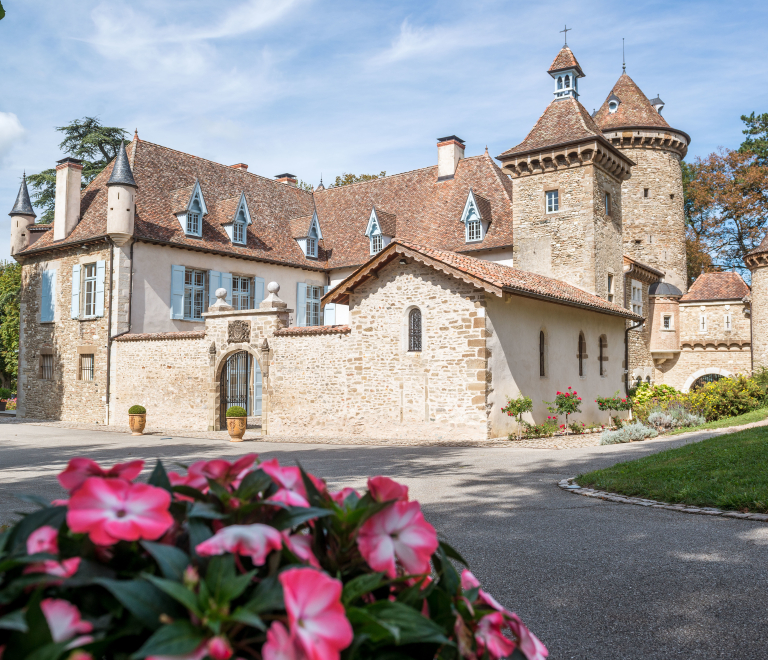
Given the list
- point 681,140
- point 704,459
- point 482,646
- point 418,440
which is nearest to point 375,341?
point 418,440

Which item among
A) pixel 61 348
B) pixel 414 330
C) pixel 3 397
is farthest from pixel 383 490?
pixel 3 397

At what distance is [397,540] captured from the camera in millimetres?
1304

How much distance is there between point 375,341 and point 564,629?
1352cm

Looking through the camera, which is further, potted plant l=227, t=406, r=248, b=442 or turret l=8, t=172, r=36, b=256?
turret l=8, t=172, r=36, b=256

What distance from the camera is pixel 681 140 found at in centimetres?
3344

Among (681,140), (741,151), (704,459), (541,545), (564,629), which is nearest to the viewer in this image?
(564,629)

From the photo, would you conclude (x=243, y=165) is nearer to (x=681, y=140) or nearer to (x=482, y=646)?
(x=681, y=140)

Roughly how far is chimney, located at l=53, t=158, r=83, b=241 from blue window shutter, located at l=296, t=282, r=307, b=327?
8.48 meters

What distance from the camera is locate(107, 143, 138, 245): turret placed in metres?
21.6

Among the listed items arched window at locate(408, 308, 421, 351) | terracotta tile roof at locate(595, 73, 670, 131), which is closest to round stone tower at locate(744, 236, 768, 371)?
terracotta tile roof at locate(595, 73, 670, 131)

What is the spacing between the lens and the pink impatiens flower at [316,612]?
1.00 meters

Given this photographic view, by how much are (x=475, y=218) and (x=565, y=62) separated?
22.3 ft

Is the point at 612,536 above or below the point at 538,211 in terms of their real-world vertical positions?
below

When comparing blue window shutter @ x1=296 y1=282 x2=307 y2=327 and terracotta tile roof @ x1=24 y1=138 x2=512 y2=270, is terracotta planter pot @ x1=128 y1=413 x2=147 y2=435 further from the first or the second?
blue window shutter @ x1=296 y1=282 x2=307 y2=327
